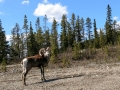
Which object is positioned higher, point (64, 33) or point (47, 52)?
point (64, 33)

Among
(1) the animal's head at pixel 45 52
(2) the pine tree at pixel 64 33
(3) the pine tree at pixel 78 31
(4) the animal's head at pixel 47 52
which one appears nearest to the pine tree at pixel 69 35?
(2) the pine tree at pixel 64 33

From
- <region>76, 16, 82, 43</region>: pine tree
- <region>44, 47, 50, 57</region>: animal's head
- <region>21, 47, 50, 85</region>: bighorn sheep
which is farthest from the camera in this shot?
<region>76, 16, 82, 43</region>: pine tree

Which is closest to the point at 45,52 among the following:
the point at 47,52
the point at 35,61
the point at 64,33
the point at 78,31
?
the point at 47,52

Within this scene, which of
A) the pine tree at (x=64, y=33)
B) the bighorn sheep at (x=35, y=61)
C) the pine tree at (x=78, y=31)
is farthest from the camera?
the pine tree at (x=78, y=31)

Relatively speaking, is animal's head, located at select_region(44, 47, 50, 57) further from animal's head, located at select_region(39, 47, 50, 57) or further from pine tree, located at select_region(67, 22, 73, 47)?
pine tree, located at select_region(67, 22, 73, 47)

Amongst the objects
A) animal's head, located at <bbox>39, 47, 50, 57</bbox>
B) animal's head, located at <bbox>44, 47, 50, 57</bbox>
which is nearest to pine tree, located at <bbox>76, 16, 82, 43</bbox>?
animal's head, located at <bbox>39, 47, 50, 57</bbox>

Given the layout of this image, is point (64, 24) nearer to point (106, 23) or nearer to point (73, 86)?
point (106, 23)

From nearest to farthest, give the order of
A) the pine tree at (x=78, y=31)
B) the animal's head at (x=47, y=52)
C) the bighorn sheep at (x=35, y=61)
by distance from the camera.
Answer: the bighorn sheep at (x=35, y=61), the animal's head at (x=47, y=52), the pine tree at (x=78, y=31)

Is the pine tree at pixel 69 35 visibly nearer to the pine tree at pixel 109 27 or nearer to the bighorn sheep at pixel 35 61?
the pine tree at pixel 109 27

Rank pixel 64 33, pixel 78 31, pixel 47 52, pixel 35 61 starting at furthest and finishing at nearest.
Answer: pixel 78 31 < pixel 64 33 < pixel 47 52 < pixel 35 61

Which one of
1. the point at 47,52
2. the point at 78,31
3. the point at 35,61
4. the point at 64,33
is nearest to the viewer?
Answer: the point at 35,61

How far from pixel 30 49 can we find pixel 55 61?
33.9 metres

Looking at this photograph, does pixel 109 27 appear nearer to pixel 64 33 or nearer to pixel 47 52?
pixel 64 33

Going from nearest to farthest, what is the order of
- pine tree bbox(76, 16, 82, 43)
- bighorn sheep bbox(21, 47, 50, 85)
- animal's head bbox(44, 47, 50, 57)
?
bighorn sheep bbox(21, 47, 50, 85)
animal's head bbox(44, 47, 50, 57)
pine tree bbox(76, 16, 82, 43)
